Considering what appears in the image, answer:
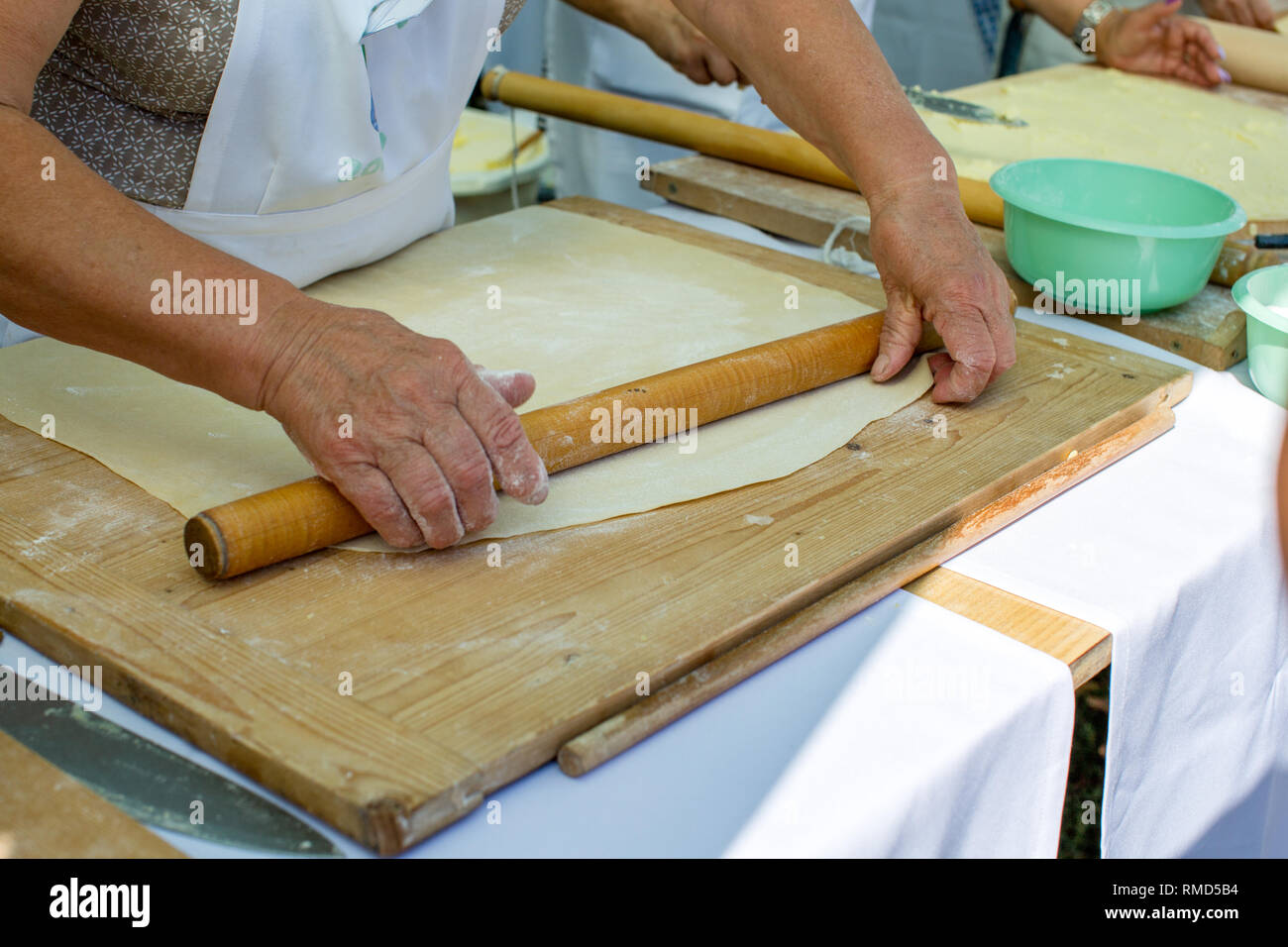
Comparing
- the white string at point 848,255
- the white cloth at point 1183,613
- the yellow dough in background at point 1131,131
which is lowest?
the white cloth at point 1183,613

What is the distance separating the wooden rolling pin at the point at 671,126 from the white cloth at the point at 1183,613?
3.34 feet

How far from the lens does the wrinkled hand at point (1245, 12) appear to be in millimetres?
3484

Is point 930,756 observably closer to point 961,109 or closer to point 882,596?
point 882,596

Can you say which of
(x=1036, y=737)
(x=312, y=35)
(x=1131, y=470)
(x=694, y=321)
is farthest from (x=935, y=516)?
(x=312, y=35)

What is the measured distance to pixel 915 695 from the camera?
100cm

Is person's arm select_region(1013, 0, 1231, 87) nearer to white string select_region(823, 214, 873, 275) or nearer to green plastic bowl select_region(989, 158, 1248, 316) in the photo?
green plastic bowl select_region(989, 158, 1248, 316)

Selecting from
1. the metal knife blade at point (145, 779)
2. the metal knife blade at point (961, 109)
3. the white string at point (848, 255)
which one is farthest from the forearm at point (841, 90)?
the metal knife blade at point (145, 779)

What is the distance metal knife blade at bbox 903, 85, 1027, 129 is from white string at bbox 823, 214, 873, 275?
0.82m

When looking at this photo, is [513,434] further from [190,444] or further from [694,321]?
[694,321]

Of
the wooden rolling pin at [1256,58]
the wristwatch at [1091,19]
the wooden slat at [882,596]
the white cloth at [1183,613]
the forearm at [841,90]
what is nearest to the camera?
the wooden slat at [882,596]

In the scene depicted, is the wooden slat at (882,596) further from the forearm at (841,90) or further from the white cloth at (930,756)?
the forearm at (841,90)

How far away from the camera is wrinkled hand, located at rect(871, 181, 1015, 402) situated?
1.47 meters

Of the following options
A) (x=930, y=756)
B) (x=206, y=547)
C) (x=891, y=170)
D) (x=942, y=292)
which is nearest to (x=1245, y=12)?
(x=891, y=170)
